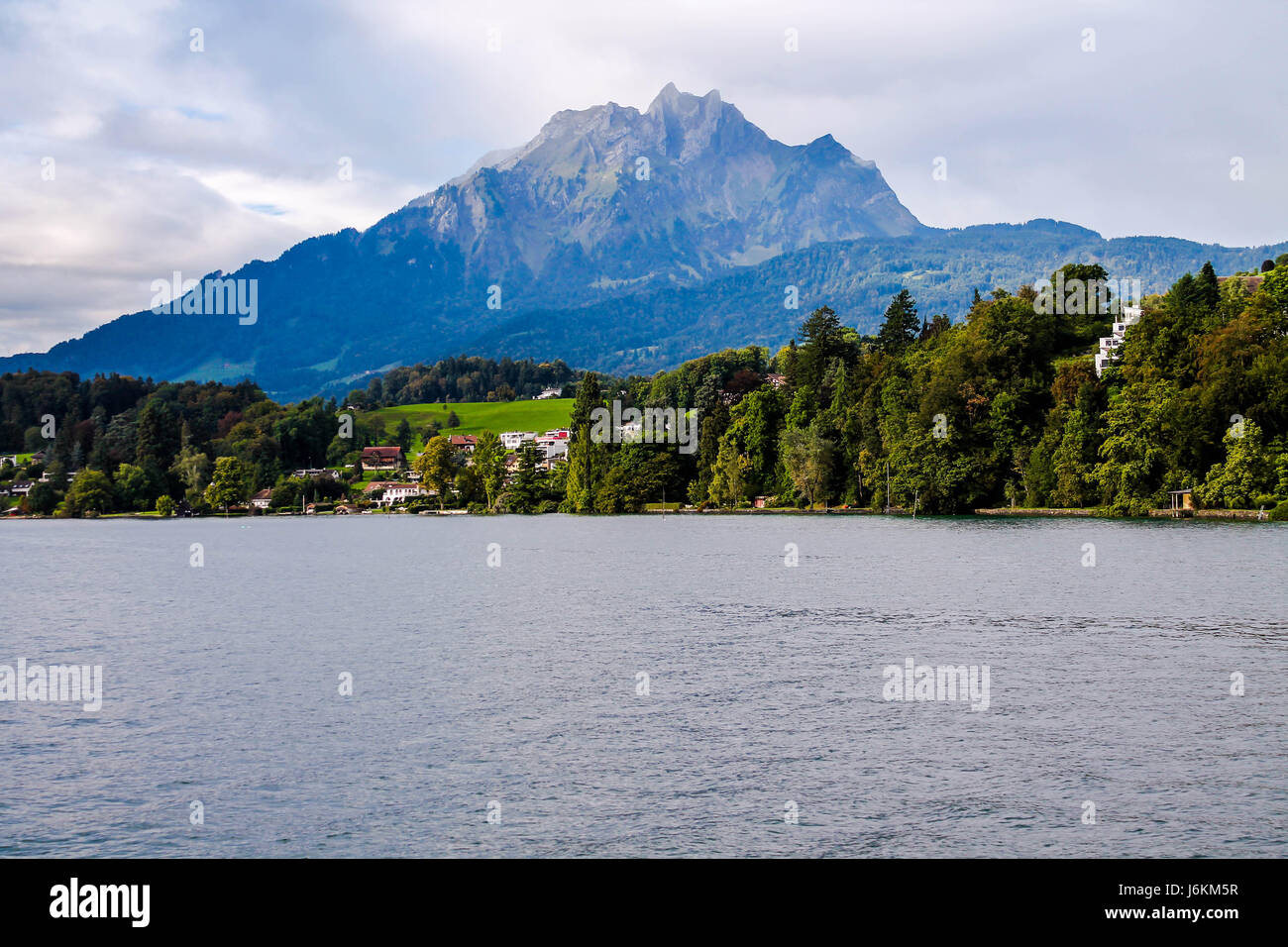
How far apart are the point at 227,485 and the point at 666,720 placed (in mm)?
186536

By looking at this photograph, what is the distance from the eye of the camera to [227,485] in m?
194

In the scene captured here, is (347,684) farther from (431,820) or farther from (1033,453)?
(1033,453)

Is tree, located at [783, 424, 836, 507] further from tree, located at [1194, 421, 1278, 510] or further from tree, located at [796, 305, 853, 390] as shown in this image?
tree, located at [1194, 421, 1278, 510]

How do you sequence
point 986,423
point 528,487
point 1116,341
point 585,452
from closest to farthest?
point 986,423 < point 1116,341 < point 585,452 < point 528,487

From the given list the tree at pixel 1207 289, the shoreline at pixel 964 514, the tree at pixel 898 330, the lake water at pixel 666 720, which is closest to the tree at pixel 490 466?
the shoreline at pixel 964 514

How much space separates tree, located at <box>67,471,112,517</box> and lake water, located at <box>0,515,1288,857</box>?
519 ft

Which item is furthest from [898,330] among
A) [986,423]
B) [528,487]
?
[528,487]

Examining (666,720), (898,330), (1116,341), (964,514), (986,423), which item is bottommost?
(666,720)

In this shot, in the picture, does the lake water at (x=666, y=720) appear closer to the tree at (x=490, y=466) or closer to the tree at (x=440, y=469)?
the tree at (x=490, y=466)

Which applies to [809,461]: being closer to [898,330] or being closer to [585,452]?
[898,330]

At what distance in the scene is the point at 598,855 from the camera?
15.7 metres
